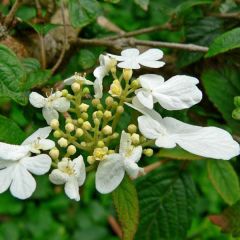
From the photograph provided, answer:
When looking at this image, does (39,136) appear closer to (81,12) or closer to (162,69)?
(81,12)

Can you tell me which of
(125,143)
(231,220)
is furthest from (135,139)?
A: (231,220)

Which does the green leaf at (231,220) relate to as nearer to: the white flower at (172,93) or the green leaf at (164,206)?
the green leaf at (164,206)

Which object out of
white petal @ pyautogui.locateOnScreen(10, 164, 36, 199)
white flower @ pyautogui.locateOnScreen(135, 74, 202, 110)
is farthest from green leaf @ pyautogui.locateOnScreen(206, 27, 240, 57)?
white petal @ pyautogui.locateOnScreen(10, 164, 36, 199)

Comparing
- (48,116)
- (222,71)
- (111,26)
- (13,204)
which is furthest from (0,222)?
(48,116)

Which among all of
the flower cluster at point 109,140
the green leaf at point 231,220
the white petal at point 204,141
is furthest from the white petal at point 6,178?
the green leaf at point 231,220

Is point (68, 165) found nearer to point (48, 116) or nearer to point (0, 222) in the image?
point (48, 116)

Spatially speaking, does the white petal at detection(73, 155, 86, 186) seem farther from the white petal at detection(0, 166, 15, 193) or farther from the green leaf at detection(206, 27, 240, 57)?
the green leaf at detection(206, 27, 240, 57)

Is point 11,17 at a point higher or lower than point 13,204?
higher

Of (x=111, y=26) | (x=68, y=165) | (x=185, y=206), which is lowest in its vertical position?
(x=185, y=206)
